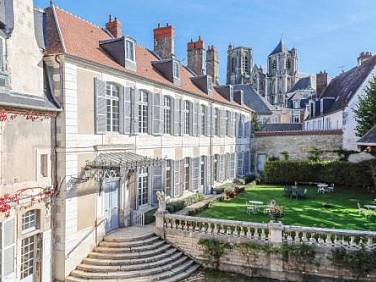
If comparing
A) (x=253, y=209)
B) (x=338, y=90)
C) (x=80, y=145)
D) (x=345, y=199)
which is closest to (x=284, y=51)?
(x=338, y=90)

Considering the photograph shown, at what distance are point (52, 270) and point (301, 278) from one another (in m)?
7.79

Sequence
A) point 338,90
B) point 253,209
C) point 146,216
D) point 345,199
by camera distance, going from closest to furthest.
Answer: point 146,216
point 253,209
point 345,199
point 338,90

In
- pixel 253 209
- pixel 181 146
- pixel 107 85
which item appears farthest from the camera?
pixel 181 146

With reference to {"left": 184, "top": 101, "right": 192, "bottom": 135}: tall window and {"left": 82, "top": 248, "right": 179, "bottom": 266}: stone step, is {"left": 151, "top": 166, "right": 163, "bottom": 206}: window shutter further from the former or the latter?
{"left": 82, "top": 248, "right": 179, "bottom": 266}: stone step

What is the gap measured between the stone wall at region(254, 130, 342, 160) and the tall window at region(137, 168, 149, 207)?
56.1 feet

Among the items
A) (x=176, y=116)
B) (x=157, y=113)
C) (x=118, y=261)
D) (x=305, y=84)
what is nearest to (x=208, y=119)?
(x=176, y=116)

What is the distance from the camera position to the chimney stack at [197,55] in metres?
25.2

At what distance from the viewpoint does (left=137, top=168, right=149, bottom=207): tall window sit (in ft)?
48.3

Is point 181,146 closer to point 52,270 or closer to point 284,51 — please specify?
point 52,270

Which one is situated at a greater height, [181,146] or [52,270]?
[181,146]

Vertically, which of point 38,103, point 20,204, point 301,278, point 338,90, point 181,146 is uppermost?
point 338,90

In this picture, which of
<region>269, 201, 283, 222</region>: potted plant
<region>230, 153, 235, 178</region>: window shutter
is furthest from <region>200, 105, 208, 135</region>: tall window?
<region>269, 201, 283, 222</region>: potted plant

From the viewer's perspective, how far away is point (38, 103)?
9.76 meters

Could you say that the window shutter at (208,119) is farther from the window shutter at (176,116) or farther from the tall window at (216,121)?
the window shutter at (176,116)
